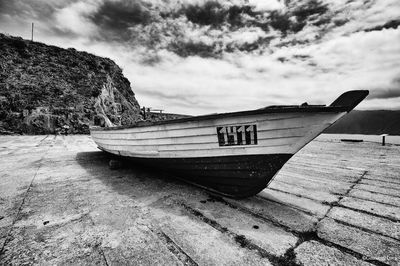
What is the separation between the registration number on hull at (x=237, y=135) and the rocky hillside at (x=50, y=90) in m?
23.6

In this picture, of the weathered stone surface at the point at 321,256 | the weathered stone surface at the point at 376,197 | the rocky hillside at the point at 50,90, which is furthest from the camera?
the rocky hillside at the point at 50,90

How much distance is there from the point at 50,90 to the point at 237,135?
95.8ft

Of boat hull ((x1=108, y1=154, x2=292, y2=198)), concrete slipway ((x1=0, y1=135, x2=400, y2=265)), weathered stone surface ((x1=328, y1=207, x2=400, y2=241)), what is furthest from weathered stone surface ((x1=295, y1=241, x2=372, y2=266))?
boat hull ((x1=108, y1=154, x2=292, y2=198))

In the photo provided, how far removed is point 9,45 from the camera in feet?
89.5

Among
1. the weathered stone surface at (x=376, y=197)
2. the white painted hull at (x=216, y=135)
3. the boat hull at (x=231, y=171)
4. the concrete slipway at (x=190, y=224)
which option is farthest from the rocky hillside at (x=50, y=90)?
the weathered stone surface at (x=376, y=197)

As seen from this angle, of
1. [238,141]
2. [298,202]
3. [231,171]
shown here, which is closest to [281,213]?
[298,202]

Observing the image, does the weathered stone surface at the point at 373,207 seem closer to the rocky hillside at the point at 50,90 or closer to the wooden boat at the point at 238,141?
the wooden boat at the point at 238,141

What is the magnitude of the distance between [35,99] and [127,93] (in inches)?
923

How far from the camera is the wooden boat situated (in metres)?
2.85

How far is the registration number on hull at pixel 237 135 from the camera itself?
10.4 feet

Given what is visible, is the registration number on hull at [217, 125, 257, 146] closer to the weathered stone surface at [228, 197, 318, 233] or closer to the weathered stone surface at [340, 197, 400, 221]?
the weathered stone surface at [228, 197, 318, 233]

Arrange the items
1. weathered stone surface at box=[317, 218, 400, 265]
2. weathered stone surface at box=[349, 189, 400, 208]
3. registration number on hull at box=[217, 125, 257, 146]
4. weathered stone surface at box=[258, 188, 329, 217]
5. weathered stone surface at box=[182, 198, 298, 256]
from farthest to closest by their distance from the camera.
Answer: weathered stone surface at box=[349, 189, 400, 208], weathered stone surface at box=[258, 188, 329, 217], registration number on hull at box=[217, 125, 257, 146], weathered stone surface at box=[182, 198, 298, 256], weathered stone surface at box=[317, 218, 400, 265]

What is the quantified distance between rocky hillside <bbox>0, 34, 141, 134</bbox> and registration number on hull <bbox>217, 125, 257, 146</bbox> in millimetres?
23562

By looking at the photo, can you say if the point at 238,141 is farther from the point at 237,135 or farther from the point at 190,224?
the point at 190,224
